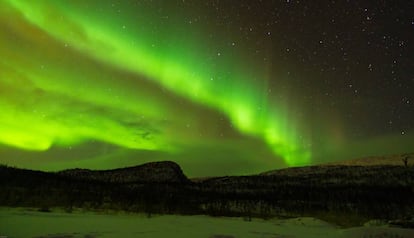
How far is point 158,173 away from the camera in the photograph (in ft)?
414

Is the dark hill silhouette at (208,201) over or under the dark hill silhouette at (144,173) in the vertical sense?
under

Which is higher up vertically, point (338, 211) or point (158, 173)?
point (158, 173)

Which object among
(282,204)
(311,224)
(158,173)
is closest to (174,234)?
(311,224)

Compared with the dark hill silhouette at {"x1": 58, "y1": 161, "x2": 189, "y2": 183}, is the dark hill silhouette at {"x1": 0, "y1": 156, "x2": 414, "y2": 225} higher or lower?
lower

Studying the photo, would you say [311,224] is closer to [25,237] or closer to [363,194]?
[25,237]

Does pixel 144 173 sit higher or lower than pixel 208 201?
higher

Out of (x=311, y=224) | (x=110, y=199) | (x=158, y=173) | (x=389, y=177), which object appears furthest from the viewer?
(x=158, y=173)

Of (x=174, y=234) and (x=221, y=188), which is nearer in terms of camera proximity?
(x=174, y=234)

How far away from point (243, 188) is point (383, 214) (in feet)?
110

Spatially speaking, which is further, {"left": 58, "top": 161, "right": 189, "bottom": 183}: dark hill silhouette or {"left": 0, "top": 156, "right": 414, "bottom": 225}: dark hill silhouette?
{"left": 58, "top": 161, "right": 189, "bottom": 183}: dark hill silhouette

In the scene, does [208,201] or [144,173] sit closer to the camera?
[208,201]

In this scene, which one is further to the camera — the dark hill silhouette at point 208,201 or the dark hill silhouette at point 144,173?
the dark hill silhouette at point 144,173

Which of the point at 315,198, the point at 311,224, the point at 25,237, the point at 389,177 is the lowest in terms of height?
the point at 25,237

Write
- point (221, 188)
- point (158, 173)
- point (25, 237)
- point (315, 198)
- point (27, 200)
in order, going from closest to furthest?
point (25, 237) < point (27, 200) < point (315, 198) < point (221, 188) < point (158, 173)
